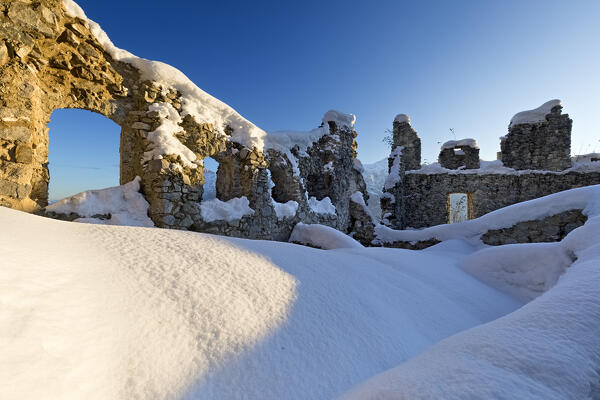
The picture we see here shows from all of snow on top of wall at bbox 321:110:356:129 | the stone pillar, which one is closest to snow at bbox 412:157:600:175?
the stone pillar

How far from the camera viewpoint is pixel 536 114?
35.7ft

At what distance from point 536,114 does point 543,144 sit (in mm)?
1387

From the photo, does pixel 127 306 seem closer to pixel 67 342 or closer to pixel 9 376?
pixel 67 342

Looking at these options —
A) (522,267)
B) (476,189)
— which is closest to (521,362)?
(522,267)

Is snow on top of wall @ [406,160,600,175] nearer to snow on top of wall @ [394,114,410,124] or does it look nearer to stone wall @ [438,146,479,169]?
stone wall @ [438,146,479,169]

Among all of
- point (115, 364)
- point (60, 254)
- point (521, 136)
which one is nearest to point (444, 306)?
point (115, 364)

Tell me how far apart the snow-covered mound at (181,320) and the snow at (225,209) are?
2.70m

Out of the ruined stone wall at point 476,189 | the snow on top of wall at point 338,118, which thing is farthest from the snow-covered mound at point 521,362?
Answer: the ruined stone wall at point 476,189

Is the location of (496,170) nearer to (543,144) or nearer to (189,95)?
(543,144)

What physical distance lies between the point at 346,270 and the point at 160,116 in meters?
4.00

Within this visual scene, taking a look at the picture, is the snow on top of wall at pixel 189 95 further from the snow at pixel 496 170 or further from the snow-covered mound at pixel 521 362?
the snow at pixel 496 170

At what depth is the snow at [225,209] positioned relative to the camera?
4540 millimetres

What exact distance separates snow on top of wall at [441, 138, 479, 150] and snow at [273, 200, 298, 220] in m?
9.69

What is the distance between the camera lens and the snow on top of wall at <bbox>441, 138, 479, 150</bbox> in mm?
11578
